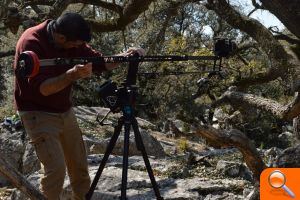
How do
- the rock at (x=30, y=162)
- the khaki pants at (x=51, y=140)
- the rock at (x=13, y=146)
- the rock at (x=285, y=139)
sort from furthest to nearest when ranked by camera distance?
the rock at (x=285, y=139)
the rock at (x=13, y=146)
the rock at (x=30, y=162)
the khaki pants at (x=51, y=140)

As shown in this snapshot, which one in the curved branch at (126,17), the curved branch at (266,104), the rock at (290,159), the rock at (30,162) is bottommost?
the rock at (30,162)

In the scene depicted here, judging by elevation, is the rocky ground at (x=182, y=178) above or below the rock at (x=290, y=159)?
below

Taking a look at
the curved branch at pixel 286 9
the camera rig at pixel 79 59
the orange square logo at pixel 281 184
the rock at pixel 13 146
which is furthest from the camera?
the rock at pixel 13 146

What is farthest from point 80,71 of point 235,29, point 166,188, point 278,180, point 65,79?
point 235,29

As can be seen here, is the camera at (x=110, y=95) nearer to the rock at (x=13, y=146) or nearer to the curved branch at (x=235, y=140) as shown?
the curved branch at (x=235, y=140)

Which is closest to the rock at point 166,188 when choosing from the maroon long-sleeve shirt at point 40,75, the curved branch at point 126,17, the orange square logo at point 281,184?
the maroon long-sleeve shirt at point 40,75

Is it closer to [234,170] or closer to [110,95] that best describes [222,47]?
[110,95]

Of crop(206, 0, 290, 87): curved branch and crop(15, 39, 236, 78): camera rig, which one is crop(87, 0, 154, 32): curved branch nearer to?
crop(206, 0, 290, 87): curved branch

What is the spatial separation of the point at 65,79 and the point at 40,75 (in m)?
0.26

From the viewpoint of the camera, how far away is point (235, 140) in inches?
189

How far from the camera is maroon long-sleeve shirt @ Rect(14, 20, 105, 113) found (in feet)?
12.6

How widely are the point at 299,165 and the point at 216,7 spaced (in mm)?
5583

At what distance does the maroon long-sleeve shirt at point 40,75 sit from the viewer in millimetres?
3855

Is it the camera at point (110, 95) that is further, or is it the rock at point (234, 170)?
the rock at point (234, 170)
